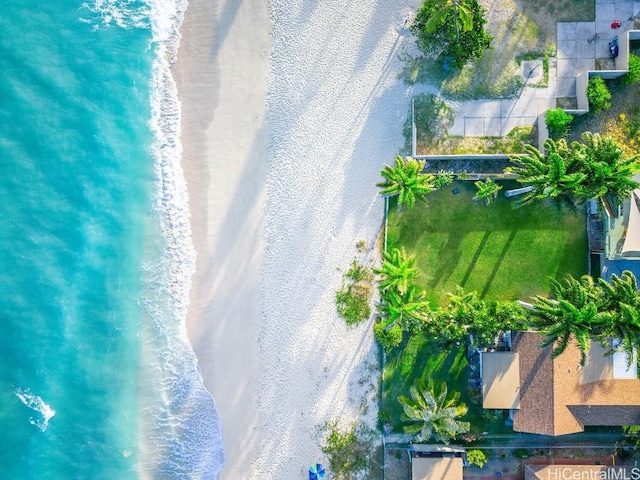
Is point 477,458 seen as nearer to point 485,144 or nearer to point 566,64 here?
point 485,144

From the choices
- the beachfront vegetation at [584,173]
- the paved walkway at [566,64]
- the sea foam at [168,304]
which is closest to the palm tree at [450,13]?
the paved walkway at [566,64]

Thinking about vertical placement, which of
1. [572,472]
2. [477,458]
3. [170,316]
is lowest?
[572,472]

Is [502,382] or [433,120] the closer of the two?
[502,382]

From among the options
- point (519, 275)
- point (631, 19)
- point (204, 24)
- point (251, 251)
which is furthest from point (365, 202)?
point (631, 19)

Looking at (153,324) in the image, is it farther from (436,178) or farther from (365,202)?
(436,178)

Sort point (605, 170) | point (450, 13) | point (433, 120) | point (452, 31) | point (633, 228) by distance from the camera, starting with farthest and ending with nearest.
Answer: point (433, 120) → point (452, 31) → point (633, 228) → point (450, 13) → point (605, 170)

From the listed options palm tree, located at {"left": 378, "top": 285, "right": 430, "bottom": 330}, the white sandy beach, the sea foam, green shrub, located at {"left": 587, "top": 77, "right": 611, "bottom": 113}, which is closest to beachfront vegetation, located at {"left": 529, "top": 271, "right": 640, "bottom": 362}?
palm tree, located at {"left": 378, "top": 285, "right": 430, "bottom": 330}

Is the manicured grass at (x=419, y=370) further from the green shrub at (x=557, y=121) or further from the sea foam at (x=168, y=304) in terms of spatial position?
the green shrub at (x=557, y=121)

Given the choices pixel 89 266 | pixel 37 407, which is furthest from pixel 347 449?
pixel 89 266
